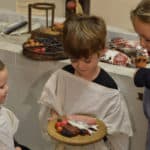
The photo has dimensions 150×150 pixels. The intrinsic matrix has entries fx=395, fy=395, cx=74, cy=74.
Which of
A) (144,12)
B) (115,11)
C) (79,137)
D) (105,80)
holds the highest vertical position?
(144,12)

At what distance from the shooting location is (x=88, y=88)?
1.50m

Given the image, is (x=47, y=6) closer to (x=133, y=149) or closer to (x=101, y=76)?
(x=101, y=76)

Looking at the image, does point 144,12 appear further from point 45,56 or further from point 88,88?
point 45,56

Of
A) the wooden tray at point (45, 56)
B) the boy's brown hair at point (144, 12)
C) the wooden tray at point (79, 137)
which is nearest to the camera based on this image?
the boy's brown hair at point (144, 12)

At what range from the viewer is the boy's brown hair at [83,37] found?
4.63 feet

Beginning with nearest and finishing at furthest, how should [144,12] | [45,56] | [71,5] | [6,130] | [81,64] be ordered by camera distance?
1. [144,12]
2. [6,130]
3. [81,64]
4. [45,56]
5. [71,5]

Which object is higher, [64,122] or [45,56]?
[45,56]

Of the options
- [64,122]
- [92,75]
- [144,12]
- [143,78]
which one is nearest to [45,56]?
[92,75]

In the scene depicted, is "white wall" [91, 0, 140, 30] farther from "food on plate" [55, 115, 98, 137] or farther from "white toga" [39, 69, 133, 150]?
"food on plate" [55, 115, 98, 137]

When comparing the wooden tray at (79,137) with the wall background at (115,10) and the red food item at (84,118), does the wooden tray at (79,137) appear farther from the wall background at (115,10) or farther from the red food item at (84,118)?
the wall background at (115,10)

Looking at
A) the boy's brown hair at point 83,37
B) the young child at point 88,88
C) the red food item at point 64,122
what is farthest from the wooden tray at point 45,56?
the red food item at point 64,122

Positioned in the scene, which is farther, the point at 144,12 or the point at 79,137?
the point at 79,137

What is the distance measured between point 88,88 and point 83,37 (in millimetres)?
207

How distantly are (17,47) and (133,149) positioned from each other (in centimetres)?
70
